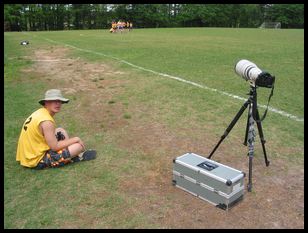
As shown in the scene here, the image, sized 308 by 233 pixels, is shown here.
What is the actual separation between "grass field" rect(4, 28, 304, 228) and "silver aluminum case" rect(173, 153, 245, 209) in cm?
10

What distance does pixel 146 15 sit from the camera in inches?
2832

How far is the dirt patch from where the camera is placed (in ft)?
13.0

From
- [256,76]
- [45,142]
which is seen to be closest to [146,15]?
[45,142]

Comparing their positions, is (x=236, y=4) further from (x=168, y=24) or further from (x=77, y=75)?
(x=77, y=75)

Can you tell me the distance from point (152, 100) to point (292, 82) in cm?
429

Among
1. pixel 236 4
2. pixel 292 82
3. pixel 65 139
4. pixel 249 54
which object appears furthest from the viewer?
pixel 236 4

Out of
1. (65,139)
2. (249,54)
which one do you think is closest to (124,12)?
(249,54)

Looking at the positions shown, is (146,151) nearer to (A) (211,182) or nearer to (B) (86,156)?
(B) (86,156)

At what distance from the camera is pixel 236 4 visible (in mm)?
80812

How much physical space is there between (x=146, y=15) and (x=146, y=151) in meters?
69.1

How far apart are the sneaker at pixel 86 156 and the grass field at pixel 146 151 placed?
0.14 meters

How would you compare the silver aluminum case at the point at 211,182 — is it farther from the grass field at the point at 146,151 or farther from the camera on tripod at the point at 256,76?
the camera on tripod at the point at 256,76

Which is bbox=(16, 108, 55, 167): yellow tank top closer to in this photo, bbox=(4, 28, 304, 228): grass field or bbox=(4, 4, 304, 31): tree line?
bbox=(4, 28, 304, 228): grass field

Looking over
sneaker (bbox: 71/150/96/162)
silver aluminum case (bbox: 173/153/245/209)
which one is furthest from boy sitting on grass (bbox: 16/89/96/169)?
silver aluminum case (bbox: 173/153/245/209)
